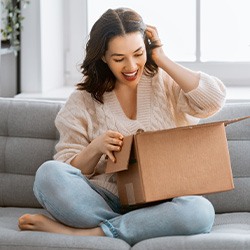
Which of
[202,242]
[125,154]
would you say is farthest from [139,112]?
[202,242]

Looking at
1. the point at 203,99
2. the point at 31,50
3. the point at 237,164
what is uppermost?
the point at 31,50

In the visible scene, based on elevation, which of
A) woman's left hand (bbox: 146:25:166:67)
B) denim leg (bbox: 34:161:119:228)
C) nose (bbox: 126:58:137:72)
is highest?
woman's left hand (bbox: 146:25:166:67)

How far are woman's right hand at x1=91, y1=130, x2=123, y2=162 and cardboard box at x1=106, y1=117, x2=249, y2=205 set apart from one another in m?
0.02

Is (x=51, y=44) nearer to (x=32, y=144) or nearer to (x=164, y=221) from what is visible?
(x=32, y=144)

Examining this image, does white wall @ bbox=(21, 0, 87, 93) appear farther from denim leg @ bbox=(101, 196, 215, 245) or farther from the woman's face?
denim leg @ bbox=(101, 196, 215, 245)

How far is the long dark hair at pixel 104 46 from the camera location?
2.75m

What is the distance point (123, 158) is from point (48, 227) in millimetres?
309

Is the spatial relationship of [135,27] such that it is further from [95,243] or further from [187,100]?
[95,243]

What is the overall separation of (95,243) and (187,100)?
61 centimetres

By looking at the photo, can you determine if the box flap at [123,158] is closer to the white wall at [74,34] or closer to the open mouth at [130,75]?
the open mouth at [130,75]

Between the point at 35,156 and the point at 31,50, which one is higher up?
the point at 31,50

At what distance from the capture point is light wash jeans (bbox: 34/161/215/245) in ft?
8.37

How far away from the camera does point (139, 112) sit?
9.34 ft

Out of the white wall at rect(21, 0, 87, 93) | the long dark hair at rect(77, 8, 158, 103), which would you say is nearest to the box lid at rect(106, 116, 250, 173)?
the long dark hair at rect(77, 8, 158, 103)
